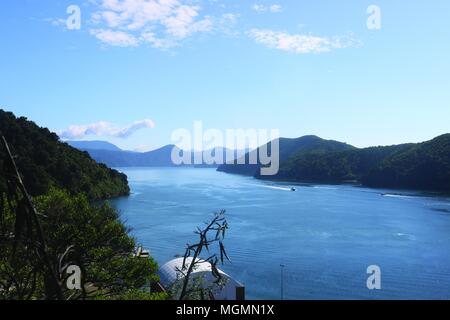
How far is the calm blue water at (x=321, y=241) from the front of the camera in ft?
92.4

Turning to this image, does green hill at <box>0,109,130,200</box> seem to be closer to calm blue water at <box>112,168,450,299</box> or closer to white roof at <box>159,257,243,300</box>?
calm blue water at <box>112,168,450,299</box>

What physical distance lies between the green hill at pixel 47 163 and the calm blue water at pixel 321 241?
26.3 ft

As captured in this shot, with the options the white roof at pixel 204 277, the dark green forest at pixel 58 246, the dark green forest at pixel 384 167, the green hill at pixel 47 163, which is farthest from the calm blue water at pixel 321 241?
the dark green forest at pixel 384 167

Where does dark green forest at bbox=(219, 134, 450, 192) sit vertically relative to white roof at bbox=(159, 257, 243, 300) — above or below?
above

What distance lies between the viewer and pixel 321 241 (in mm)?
41406

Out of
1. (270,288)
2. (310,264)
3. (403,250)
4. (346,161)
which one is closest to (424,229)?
(403,250)

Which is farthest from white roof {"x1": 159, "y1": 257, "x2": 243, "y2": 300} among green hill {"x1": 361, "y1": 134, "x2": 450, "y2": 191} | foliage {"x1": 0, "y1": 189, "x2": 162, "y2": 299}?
green hill {"x1": 361, "y1": 134, "x2": 450, "y2": 191}

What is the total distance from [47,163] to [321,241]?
1759 inches

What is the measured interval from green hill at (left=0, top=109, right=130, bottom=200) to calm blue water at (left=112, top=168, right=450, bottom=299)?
802 cm

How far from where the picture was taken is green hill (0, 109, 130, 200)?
60688 mm

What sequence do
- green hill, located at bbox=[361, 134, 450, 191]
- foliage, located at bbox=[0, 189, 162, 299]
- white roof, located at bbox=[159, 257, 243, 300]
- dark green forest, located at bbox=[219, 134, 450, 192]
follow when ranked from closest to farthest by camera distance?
foliage, located at bbox=[0, 189, 162, 299] → white roof, located at bbox=[159, 257, 243, 300] → green hill, located at bbox=[361, 134, 450, 191] → dark green forest, located at bbox=[219, 134, 450, 192]

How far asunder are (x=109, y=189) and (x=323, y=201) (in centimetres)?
3745

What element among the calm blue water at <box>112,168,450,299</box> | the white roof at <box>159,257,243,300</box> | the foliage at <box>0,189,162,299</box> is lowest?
the calm blue water at <box>112,168,450,299</box>
